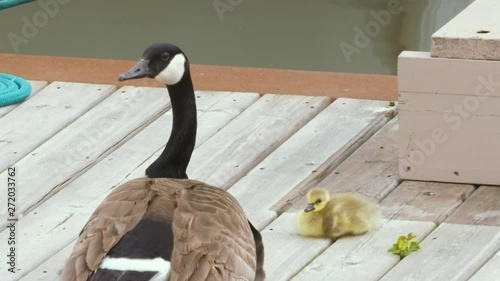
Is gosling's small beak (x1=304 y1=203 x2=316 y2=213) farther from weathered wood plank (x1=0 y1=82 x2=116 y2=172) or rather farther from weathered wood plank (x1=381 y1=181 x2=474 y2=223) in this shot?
weathered wood plank (x1=0 y1=82 x2=116 y2=172)

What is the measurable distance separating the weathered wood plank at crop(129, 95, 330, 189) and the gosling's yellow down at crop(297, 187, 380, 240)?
477mm

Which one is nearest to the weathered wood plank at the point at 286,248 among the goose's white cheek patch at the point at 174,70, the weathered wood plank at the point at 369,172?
the weathered wood plank at the point at 369,172

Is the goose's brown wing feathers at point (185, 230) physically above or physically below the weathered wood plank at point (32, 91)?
above

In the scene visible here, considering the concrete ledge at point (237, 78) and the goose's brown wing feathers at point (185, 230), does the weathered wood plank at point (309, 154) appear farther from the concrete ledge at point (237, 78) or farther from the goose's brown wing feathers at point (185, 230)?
the goose's brown wing feathers at point (185, 230)

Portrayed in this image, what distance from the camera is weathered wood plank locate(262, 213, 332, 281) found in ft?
11.4

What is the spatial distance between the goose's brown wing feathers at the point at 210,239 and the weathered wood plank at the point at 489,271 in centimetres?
70

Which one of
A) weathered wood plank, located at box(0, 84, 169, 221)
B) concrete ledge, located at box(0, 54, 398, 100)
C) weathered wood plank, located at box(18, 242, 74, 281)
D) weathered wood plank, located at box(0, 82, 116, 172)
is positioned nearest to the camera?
weathered wood plank, located at box(18, 242, 74, 281)

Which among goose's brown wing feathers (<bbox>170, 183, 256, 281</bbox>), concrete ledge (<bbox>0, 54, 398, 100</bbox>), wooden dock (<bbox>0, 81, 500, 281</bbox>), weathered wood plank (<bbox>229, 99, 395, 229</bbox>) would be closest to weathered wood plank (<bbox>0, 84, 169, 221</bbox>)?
wooden dock (<bbox>0, 81, 500, 281</bbox>)

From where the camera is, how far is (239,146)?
4352mm

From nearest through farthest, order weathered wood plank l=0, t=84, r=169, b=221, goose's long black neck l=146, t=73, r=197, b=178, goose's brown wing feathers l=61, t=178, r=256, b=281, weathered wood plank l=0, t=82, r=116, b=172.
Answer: goose's brown wing feathers l=61, t=178, r=256, b=281 < goose's long black neck l=146, t=73, r=197, b=178 < weathered wood plank l=0, t=84, r=169, b=221 < weathered wood plank l=0, t=82, r=116, b=172

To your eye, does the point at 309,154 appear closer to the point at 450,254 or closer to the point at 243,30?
the point at 450,254

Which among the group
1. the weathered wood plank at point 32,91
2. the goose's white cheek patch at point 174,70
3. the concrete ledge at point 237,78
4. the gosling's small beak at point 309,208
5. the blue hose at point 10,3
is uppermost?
the goose's white cheek patch at point 174,70

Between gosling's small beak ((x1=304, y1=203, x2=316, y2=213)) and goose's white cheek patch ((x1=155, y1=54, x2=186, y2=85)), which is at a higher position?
goose's white cheek patch ((x1=155, y1=54, x2=186, y2=85))

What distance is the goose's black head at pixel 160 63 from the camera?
3414 mm
